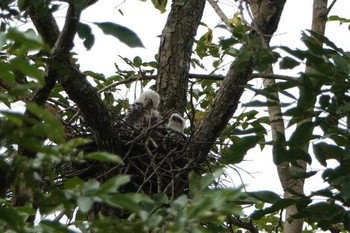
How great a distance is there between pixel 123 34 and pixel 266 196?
1.47 metres

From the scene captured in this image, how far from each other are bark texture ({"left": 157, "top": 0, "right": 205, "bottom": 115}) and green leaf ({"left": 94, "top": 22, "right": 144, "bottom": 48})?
116 inches

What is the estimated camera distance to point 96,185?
224cm

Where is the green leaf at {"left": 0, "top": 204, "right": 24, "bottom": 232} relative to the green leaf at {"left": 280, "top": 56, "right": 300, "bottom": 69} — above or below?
below

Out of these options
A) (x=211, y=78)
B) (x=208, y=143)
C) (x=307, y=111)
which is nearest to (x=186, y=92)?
(x=211, y=78)

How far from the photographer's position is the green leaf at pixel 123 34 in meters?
2.33

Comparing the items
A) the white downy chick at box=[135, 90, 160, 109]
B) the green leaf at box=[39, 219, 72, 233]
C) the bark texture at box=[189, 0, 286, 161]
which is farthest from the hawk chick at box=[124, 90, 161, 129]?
the green leaf at box=[39, 219, 72, 233]

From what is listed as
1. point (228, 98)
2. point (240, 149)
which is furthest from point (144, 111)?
point (240, 149)

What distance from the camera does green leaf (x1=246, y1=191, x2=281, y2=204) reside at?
355cm

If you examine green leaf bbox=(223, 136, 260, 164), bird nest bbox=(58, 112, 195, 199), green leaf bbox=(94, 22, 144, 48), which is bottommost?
green leaf bbox=(94, 22, 144, 48)

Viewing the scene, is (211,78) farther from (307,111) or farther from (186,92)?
(307,111)

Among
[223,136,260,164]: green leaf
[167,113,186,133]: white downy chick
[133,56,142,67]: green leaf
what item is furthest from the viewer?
[133,56,142,67]: green leaf

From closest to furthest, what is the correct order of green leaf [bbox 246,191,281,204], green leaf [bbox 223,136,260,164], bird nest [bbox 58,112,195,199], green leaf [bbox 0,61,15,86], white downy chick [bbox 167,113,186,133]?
green leaf [bbox 0,61,15,86], green leaf [bbox 246,191,281,204], green leaf [bbox 223,136,260,164], bird nest [bbox 58,112,195,199], white downy chick [bbox 167,113,186,133]

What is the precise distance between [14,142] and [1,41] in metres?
0.26

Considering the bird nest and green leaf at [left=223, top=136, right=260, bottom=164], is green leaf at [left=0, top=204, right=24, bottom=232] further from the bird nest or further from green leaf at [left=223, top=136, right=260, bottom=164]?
the bird nest
